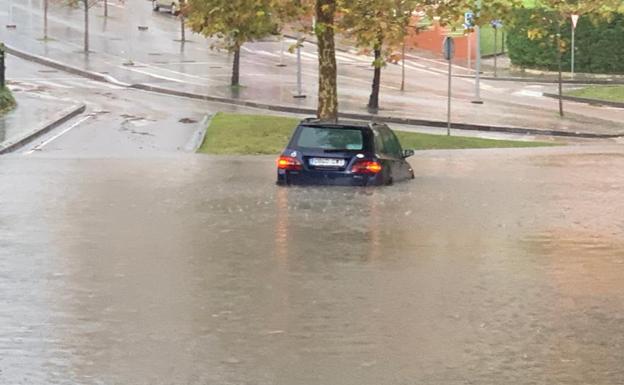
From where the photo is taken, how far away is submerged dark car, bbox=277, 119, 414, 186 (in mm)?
18172

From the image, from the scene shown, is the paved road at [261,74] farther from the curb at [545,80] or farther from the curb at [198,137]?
the curb at [198,137]

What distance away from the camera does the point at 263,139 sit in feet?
101

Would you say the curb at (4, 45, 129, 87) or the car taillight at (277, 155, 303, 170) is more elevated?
the curb at (4, 45, 129, 87)

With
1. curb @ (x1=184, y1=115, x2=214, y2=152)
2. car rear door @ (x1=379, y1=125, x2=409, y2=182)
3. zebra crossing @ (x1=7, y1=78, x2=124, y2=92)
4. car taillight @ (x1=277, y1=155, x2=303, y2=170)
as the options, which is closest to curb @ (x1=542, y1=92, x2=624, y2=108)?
zebra crossing @ (x1=7, y1=78, x2=124, y2=92)

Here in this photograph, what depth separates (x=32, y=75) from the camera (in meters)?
47.1

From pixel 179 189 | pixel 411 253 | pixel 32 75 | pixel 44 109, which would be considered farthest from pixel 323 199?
pixel 32 75

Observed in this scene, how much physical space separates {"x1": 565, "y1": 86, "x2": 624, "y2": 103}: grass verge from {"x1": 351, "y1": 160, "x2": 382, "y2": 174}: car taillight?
31.1 metres

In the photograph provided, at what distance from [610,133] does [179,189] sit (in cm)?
2328

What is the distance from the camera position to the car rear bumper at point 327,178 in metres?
18.2

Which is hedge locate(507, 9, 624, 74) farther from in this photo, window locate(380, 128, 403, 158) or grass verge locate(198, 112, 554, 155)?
window locate(380, 128, 403, 158)

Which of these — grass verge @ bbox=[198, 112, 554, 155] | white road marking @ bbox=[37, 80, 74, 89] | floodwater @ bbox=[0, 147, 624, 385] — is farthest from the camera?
white road marking @ bbox=[37, 80, 74, 89]

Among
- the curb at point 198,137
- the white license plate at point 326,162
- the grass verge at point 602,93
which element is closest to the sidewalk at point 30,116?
the curb at point 198,137

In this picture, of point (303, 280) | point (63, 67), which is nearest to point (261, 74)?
point (63, 67)

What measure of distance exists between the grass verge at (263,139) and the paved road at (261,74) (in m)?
7.43
